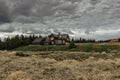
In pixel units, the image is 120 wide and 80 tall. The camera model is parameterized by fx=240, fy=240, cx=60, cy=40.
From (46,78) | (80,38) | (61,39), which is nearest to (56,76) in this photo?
(46,78)

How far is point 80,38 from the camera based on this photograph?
163m

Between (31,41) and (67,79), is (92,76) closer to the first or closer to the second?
(67,79)

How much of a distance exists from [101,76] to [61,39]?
11457 cm

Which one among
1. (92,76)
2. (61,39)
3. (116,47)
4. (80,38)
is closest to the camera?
(92,76)

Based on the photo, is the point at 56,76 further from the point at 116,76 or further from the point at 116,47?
the point at 116,47

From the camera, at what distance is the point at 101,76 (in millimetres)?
18875

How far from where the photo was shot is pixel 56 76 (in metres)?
19.1

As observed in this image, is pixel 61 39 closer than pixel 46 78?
No

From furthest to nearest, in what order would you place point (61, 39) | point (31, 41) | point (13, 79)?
point (31, 41), point (61, 39), point (13, 79)

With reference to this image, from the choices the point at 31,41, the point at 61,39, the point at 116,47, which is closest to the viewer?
the point at 116,47

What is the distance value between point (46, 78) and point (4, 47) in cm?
12212

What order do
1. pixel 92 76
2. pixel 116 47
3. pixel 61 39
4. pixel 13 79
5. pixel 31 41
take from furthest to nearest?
1. pixel 31 41
2. pixel 61 39
3. pixel 116 47
4. pixel 92 76
5. pixel 13 79

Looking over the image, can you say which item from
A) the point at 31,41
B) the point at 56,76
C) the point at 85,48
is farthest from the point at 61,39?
the point at 56,76

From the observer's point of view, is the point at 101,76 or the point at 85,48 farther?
the point at 85,48
